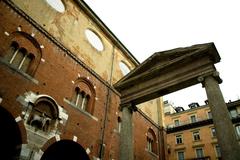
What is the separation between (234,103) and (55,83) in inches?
1082

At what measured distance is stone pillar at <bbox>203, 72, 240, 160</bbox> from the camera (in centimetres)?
721

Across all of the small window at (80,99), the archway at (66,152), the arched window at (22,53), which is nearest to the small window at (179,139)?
the small window at (80,99)

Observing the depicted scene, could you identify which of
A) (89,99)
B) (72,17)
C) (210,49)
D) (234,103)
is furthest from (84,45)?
(234,103)

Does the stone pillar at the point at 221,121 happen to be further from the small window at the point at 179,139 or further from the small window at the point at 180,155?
the small window at the point at 179,139

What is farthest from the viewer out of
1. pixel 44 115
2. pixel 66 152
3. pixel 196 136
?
pixel 196 136

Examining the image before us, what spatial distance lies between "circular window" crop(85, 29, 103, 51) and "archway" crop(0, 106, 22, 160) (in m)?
9.06

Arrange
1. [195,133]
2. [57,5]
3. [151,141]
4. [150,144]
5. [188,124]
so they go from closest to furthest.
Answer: [57,5]
[150,144]
[151,141]
[195,133]
[188,124]

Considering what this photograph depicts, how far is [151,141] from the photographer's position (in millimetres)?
20219

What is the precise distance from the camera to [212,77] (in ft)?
30.0

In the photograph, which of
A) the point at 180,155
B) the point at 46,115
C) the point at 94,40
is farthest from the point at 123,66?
the point at 180,155

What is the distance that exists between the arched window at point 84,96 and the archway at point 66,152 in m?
2.28

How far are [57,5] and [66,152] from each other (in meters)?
9.75

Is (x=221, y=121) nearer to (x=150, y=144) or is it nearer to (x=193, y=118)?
(x=150, y=144)

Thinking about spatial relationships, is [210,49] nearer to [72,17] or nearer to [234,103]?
[72,17]
